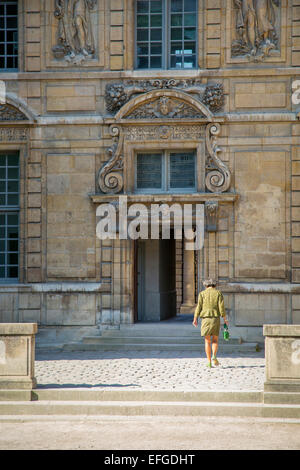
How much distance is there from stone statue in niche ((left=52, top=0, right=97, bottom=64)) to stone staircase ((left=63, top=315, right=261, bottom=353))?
616 centimetres

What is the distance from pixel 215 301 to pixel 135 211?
3.88m

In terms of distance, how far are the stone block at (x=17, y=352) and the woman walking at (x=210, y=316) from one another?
12.2 feet

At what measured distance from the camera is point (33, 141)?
16.5 m

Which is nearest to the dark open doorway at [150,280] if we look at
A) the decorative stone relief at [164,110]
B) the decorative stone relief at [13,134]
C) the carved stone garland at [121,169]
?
the carved stone garland at [121,169]

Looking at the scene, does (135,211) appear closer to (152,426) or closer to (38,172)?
(38,172)

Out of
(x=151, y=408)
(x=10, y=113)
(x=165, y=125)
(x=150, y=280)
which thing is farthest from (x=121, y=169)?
(x=151, y=408)

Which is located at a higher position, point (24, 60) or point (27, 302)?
point (24, 60)

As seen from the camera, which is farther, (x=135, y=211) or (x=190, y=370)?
(x=135, y=211)

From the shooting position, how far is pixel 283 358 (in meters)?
9.53

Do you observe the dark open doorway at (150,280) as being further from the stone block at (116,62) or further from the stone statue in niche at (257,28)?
the stone statue in niche at (257,28)

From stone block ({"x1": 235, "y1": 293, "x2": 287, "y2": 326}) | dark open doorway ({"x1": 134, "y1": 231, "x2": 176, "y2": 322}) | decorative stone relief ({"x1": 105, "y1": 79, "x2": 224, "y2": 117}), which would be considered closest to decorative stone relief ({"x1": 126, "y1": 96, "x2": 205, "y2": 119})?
decorative stone relief ({"x1": 105, "y1": 79, "x2": 224, "y2": 117})

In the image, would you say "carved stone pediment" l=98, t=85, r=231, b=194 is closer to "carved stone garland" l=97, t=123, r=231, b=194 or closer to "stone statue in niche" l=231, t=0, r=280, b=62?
"carved stone garland" l=97, t=123, r=231, b=194
